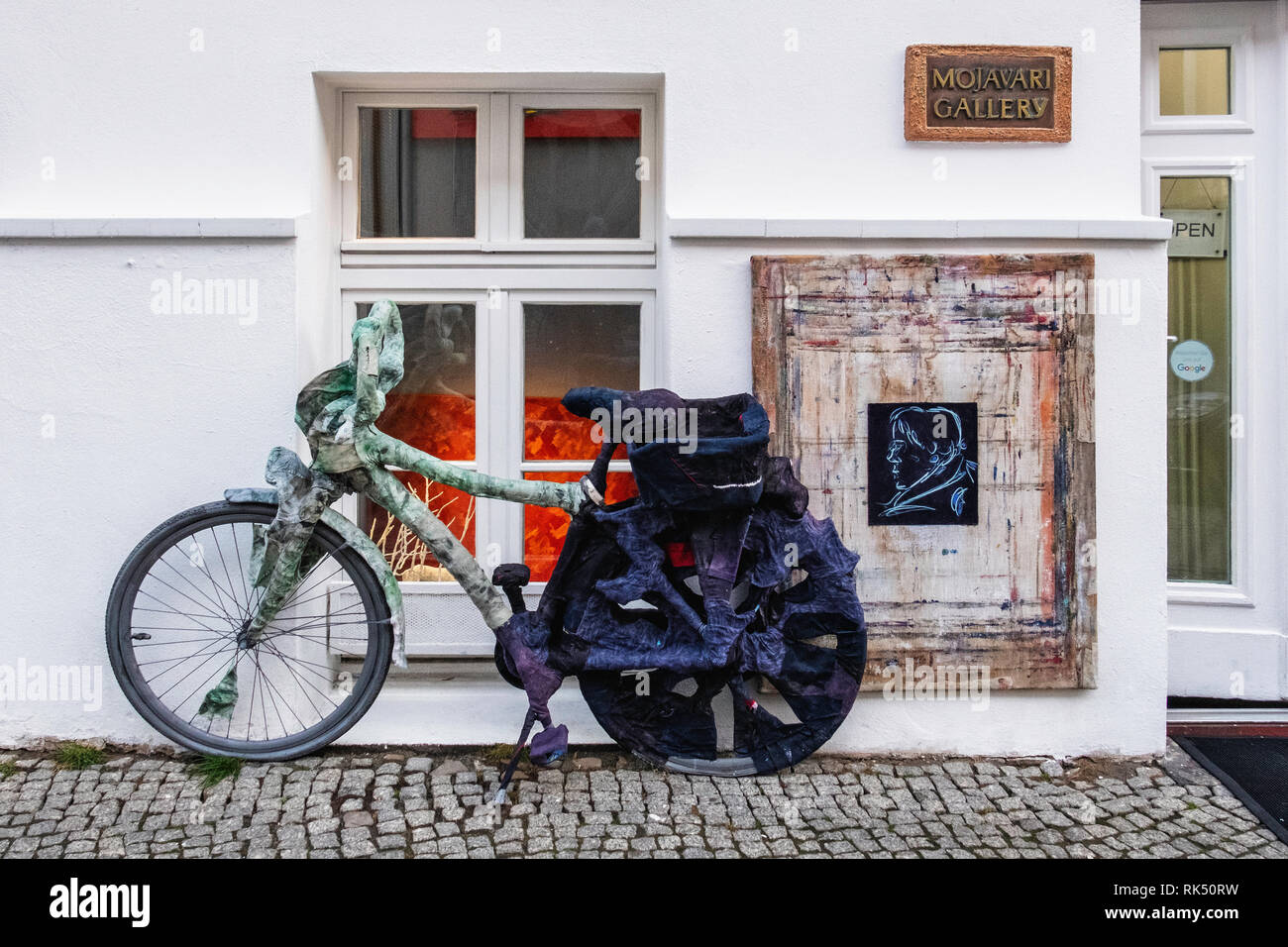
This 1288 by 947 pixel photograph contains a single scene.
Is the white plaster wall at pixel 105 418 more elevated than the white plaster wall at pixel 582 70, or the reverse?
the white plaster wall at pixel 582 70

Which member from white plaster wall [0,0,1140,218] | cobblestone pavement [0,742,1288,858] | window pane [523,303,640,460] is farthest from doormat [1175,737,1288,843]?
window pane [523,303,640,460]

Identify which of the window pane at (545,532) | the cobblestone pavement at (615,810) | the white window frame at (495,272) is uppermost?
the white window frame at (495,272)

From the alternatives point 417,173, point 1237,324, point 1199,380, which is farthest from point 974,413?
point 417,173

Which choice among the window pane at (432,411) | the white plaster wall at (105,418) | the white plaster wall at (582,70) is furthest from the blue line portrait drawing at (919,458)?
the white plaster wall at (105,418)

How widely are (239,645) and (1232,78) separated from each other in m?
4.91

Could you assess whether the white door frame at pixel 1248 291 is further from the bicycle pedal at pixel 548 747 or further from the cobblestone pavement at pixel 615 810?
the bicycle pedal at pixel 548 747

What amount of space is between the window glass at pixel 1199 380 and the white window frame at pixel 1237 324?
3 centimetres

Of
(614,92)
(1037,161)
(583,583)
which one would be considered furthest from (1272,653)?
(614,92)

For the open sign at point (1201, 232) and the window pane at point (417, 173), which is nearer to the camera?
the window pane at point (417, 173)

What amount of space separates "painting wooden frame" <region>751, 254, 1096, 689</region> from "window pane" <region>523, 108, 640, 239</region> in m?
0.78

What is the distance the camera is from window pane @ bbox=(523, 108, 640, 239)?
4.10m

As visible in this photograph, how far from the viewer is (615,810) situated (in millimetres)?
3352

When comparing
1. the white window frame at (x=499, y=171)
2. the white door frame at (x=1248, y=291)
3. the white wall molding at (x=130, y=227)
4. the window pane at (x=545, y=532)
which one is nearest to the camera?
the white wall molding at (x=130, y=227)

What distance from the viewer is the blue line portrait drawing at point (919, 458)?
12.4 ft
